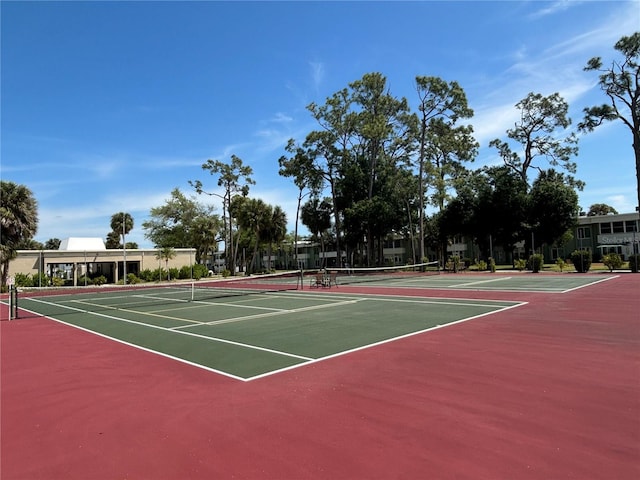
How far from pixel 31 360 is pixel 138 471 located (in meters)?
7.11

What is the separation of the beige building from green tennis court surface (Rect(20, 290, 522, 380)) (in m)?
29.3

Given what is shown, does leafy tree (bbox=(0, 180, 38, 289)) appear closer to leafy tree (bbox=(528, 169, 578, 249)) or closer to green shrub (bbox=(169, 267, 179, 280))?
green shrub (bbox=(169, 267, 179, 280))

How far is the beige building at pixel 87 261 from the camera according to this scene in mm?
44438

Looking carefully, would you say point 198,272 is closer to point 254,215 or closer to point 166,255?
point 166,255

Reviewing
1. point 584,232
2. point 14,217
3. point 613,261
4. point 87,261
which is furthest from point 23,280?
point 584,232

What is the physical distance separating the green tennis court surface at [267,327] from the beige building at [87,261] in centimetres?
2925

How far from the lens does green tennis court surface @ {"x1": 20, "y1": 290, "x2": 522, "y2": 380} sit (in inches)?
349

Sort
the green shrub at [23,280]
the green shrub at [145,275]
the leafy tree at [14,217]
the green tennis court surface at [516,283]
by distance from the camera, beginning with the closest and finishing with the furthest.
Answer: the green tennis court surface at [516,283] → the leafy tree at [14,217] → the green shrub at [23,280] → the green shrub at [145,275]


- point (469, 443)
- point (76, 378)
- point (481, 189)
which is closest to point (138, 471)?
point (469, 443)

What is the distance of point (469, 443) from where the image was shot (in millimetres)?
4465

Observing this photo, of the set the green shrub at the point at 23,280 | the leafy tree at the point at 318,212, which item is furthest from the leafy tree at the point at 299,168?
the green shrub at the point at 23,280

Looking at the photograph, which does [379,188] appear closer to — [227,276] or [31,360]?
[227,276]

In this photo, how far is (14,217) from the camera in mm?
34875

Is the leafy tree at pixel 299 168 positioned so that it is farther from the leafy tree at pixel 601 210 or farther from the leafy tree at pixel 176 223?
the leafy tree at pixel 601 210
